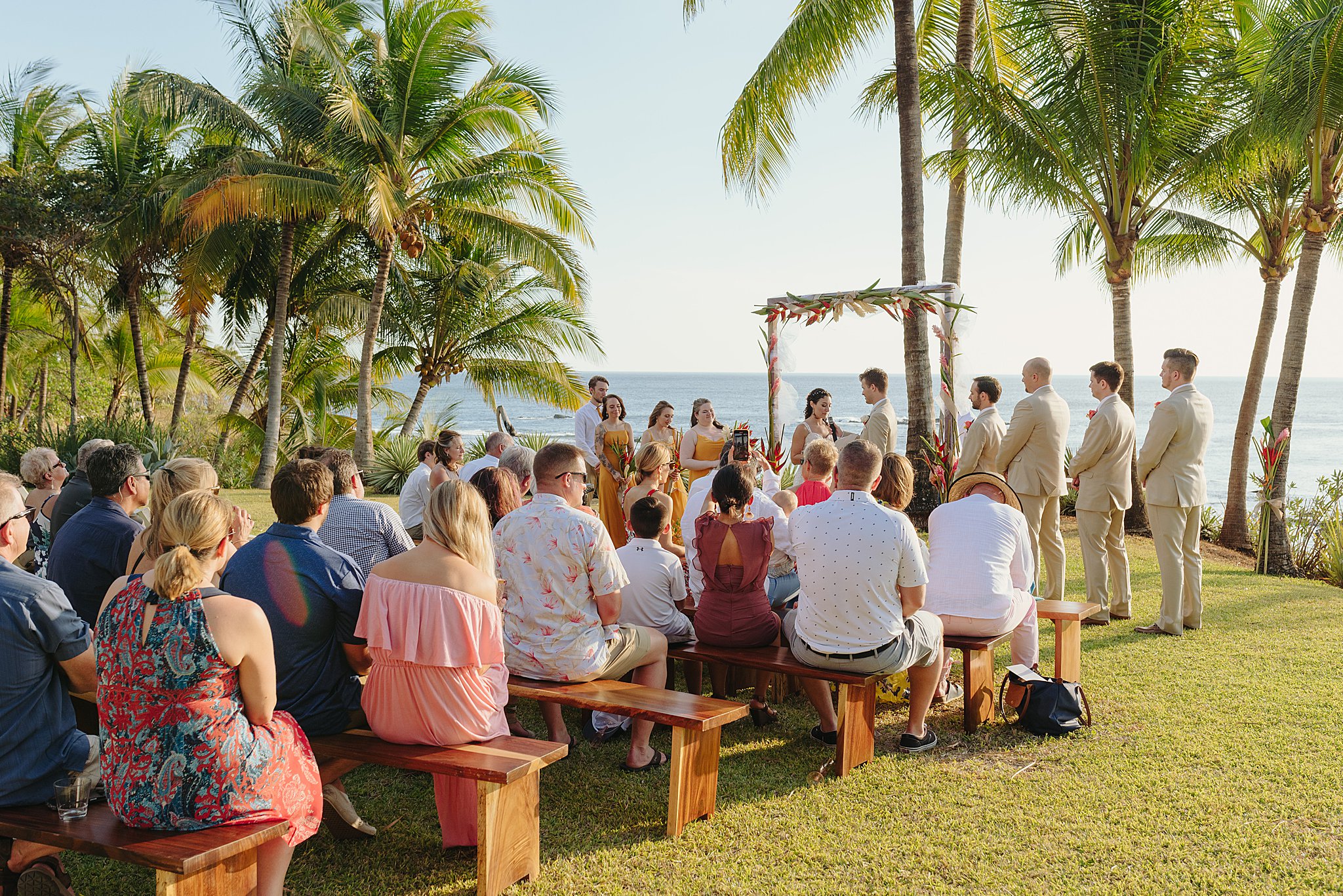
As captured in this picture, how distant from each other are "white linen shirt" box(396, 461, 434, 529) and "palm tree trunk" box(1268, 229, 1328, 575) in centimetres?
967

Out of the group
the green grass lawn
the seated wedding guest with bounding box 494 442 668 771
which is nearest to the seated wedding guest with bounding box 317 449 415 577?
the seated wedding guest with bounding box 494 442 668 771

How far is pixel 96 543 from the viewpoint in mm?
4324

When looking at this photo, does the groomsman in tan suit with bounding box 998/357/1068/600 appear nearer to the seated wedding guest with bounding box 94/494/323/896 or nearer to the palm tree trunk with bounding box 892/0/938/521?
the palm tree trunk with bounding box 892/0/938/521

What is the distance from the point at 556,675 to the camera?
4336 millimetres

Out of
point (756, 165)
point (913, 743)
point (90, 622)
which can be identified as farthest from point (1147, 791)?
point (756, 165)

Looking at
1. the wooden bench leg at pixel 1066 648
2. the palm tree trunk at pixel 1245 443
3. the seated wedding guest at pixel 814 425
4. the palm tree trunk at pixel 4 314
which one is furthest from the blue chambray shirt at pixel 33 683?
the palm tree trunk at pixel 4 314

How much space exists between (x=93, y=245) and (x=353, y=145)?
6.88 meters

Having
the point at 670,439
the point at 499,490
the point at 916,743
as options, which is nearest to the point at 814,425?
the point at 670,439

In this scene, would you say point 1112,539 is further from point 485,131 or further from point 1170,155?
point 485,131

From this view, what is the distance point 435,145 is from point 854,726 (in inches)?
567

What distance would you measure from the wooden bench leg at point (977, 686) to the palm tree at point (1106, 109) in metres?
7.94

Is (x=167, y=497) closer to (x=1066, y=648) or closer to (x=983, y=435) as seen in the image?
(x=1066, y=648)

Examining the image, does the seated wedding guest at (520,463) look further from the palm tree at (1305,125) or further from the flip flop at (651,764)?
the palm tree at (1305,125)

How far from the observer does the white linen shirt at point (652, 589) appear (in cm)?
498
